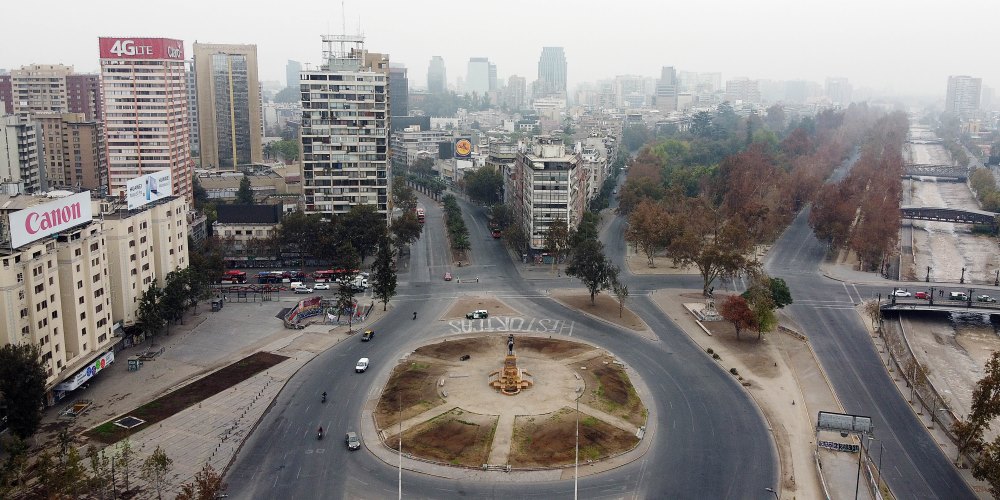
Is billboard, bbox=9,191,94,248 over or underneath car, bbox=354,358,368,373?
over

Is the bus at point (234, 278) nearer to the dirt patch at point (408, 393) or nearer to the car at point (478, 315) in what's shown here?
the car at point (478, 315)

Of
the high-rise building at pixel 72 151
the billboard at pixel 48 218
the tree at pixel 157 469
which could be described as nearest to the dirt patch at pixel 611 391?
the tree at pixel 157 469

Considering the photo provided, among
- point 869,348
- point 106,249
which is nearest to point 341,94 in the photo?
point 106,249

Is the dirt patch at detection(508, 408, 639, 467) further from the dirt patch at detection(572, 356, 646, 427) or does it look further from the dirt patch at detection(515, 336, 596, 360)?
the dirt patch at detection(515, 336, 596, 360)


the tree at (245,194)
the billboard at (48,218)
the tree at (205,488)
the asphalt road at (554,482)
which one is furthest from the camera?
the tree at (245,194)

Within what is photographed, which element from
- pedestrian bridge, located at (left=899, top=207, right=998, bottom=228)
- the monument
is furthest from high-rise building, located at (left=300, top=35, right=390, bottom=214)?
pedestrian bridge, located at (left=899, top=207, right=998, bottom=228)

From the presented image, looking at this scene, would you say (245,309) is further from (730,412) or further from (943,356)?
(943,356)

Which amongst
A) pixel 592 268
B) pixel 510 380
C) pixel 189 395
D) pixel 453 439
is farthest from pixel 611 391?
pixel 189 395
